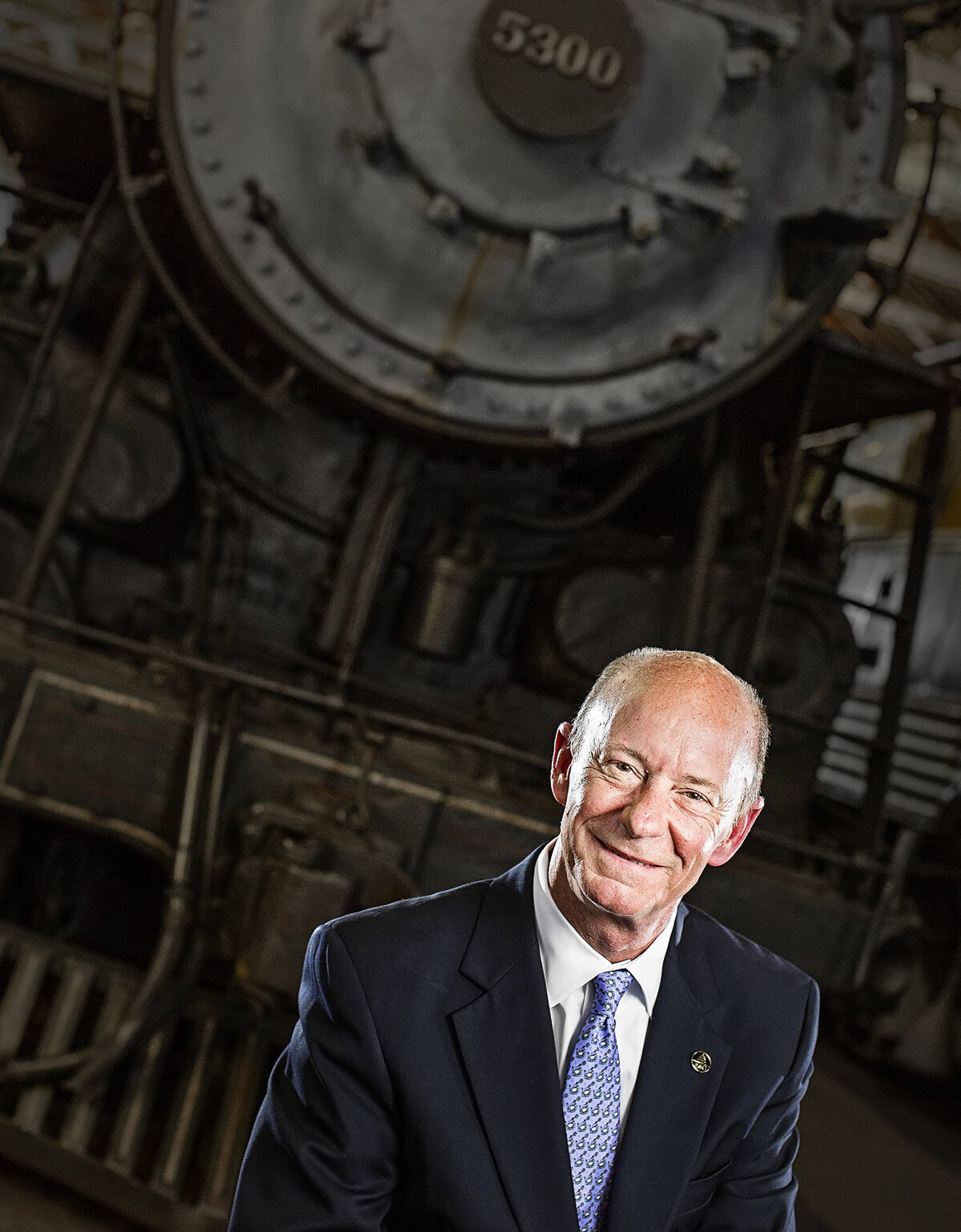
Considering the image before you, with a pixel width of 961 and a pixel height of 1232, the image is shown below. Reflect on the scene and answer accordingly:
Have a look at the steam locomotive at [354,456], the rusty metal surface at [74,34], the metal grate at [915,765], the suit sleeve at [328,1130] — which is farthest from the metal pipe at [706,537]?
the rusty metal surface at [74,34]

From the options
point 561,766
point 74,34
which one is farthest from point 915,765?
point 74,34

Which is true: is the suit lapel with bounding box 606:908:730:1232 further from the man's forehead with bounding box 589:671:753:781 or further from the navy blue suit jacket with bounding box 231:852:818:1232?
the man's forehead with bounding box 589:671:753:781

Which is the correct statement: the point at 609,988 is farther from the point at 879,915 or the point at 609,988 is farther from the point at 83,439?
the point at 83,439

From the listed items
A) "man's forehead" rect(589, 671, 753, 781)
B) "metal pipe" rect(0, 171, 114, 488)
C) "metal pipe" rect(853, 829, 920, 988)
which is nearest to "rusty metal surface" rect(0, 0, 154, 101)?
"metal pipe" rect(0, 171, 114, 488)

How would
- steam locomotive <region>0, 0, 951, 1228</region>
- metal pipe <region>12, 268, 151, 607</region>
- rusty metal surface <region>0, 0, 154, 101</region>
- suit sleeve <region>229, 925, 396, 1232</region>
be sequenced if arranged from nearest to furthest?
suit sleeve <region>229, 925, 396, 1232</region>, steam locomotive <region>0, 0, 951, 1228</region>, metal pipe <region>12, 268, 151, 607</region>, rusty metal surface <region>0, 0, 154, 101</region>

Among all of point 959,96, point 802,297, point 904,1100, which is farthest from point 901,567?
point 802,297

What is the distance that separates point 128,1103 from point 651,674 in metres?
1.59

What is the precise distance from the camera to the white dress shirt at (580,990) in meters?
1.19

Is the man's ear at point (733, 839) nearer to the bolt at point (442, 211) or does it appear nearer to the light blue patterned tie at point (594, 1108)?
the light blue patterned tie at point (594, 1108)

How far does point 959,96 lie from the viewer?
27.3ft

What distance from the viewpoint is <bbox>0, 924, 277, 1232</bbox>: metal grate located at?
2092 mm

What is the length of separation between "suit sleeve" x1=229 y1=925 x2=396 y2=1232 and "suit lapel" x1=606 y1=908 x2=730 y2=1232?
0.25 m

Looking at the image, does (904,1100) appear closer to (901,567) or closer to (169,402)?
(169,402)

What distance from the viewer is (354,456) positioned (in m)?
3.06
